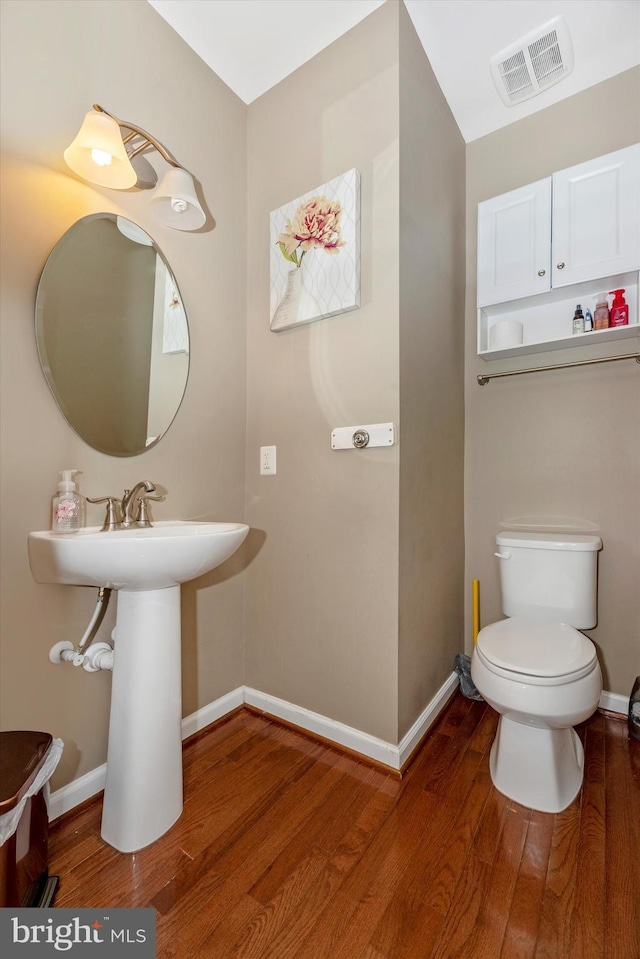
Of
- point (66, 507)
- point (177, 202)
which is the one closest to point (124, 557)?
point (66, 507)

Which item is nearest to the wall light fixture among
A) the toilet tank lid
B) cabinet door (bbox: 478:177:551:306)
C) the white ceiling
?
the white ceiling

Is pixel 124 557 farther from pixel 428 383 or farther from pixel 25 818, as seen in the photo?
pixel 428 383

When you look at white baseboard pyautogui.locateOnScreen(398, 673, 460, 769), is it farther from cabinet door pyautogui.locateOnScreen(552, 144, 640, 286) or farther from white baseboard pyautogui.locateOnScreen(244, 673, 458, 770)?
cabinet door pyautogui.locateOnScreen(552, 144, 640, 286)

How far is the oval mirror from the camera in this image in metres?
1.24

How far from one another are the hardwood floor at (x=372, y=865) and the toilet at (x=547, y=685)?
0.06m

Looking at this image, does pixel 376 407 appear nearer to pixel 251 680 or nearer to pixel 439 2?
pixel 251 680

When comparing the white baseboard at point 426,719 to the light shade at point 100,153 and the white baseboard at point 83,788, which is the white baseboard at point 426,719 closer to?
the white baseboard at point 83,788

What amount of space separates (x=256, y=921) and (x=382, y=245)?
1.91 m

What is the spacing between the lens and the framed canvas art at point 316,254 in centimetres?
153

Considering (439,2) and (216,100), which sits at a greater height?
(439,2)

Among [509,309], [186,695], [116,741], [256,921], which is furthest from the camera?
[509,309]

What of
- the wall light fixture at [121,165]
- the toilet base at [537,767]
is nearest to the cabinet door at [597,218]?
the wall light fixture at [121,165]

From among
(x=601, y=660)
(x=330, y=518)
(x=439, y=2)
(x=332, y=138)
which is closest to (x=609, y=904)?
(x=601, y=660)

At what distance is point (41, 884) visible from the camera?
99cm
